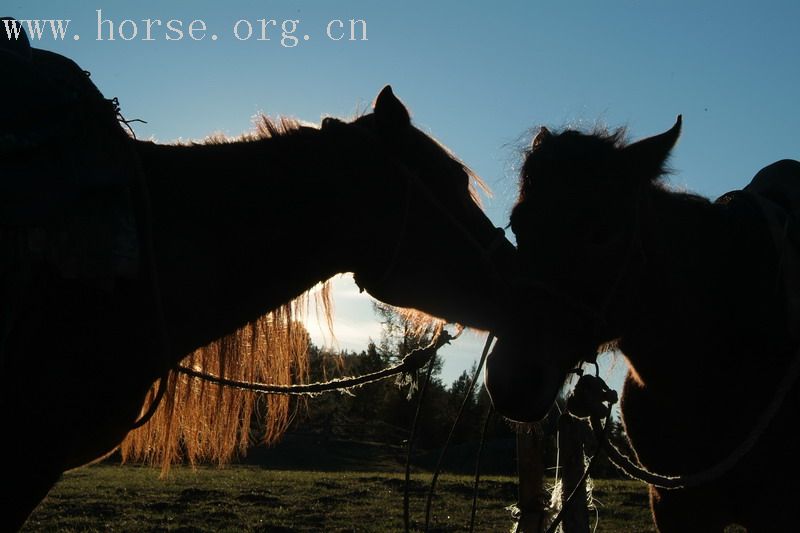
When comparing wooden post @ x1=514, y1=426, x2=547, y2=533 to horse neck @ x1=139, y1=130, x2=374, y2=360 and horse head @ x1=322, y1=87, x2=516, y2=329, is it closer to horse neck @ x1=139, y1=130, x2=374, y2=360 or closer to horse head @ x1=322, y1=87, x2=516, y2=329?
horse head @ x1=322, y1=87, x2=516, y2=329

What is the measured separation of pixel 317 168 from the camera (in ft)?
9.24

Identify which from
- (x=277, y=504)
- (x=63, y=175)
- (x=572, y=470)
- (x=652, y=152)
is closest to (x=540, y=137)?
(x=652, y=152)

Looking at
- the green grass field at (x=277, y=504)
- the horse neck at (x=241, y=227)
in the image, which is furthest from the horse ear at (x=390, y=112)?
the green grass field at (x=277, y=504)

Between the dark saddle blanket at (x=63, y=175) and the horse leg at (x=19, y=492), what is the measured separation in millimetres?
660

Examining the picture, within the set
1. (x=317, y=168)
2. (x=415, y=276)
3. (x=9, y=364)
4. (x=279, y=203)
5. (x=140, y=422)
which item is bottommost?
(x=140, y=422)

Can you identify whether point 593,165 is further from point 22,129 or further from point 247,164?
point 22,129

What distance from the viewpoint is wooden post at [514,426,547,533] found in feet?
17.8

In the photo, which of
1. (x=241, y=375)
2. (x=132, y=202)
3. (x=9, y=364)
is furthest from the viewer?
(x=241, y=375)

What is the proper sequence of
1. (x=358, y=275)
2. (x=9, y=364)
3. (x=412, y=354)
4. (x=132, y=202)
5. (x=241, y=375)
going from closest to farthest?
1. (x=9, y=364)
2. (x=132, y=202)
3. (x=358, y=275)
4. (x=241, y=375)
5. (x=412, y=354)

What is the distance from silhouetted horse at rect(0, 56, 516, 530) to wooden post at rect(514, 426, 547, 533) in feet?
9.59

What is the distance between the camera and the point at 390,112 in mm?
2877

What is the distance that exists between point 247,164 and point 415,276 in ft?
2.77

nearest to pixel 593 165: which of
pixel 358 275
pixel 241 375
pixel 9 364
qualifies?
pixel 358 275

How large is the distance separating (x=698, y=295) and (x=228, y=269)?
2040mm
